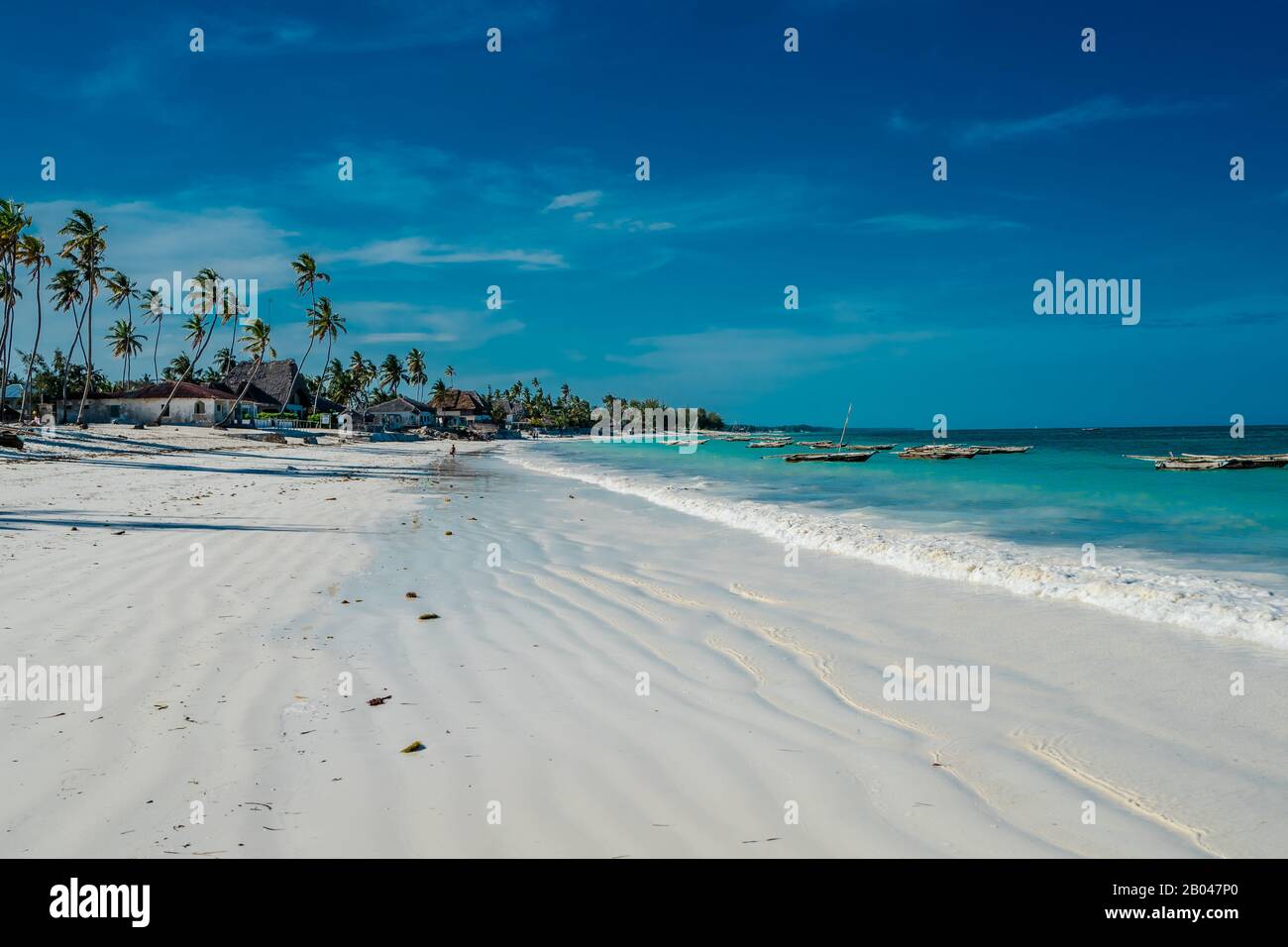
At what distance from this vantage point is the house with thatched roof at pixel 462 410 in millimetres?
108188

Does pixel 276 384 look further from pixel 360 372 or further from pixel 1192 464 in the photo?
pixel 1192 464

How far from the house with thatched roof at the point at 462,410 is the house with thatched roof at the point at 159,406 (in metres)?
45.6

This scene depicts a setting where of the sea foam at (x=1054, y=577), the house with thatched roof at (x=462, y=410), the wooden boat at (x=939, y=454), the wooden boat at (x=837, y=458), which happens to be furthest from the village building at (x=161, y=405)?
the sea foam at (x=1054, y=577)

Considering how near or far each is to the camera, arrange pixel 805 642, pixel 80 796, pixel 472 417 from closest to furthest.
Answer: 1. pixel 80 796
2. pixel 805 642
3. pixel 472 417

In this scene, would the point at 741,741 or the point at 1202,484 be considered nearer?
the point at 741,741

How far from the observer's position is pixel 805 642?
6.22 meters

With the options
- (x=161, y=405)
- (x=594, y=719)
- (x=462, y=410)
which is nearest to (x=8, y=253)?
(x=161, y=405)

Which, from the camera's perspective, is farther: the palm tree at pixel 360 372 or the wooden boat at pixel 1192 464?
the palm tree at pixel 360 372

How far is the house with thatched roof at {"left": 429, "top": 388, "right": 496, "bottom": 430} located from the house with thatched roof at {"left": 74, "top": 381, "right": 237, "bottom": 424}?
4560 centimetres

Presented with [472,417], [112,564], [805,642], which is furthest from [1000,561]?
[472,417]

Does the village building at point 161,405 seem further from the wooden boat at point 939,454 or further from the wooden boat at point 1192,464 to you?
the wooden boat at point 1192,464

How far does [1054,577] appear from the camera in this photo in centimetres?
901
